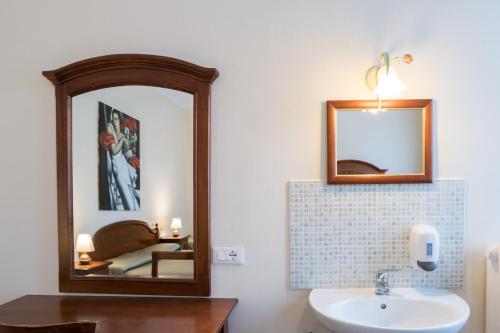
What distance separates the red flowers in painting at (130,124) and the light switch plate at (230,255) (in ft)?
2.28

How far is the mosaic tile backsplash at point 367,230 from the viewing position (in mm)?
1865

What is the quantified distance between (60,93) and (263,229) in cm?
117

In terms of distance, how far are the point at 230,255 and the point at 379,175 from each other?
2.56 feet

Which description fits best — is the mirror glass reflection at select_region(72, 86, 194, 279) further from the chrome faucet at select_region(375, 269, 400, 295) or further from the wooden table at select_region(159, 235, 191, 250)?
the chrome faucet at select_region(375, 269, 400, 295)

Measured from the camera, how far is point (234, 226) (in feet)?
6.28

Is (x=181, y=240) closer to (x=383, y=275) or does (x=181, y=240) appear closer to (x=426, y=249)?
(x=383, y=275)

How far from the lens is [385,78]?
1767 mm

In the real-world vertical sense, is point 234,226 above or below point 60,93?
below

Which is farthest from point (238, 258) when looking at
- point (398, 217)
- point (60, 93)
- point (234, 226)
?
point (60, 93)

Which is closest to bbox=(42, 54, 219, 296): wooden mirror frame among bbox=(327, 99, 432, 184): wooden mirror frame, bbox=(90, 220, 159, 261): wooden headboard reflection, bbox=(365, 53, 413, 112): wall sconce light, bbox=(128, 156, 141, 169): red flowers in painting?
bbox=(90, 220, 159, 261): wooden headboard reflection

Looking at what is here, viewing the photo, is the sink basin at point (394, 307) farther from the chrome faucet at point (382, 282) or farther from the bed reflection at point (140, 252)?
the bed reflection at point (140, 252)

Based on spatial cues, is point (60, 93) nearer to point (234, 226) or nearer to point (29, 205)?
point (29, 205)

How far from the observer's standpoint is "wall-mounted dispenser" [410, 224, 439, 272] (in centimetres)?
175

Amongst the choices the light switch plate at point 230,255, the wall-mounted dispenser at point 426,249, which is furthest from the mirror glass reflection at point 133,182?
the wall-mounted dispenser at point 426,249
